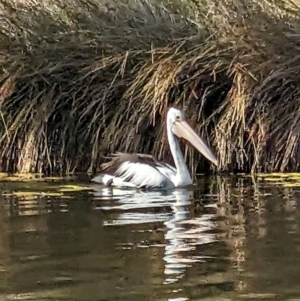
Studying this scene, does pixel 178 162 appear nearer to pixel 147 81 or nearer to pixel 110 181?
pixel 110 181

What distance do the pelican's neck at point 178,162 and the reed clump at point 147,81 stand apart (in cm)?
26

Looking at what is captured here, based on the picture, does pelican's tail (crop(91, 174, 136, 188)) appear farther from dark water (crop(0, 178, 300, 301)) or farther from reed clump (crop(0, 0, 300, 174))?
dark water (crop(0, 178, 300, 301))

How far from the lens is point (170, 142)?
40.5 feet

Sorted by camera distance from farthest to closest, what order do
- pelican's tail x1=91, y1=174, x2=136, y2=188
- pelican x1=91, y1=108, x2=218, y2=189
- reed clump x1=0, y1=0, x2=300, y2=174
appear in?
reed clump x1=0, y1=0, x2=300, y2=174 < pelican's tail x1=91, y1=174, x2=136, y2=188 < pelican x1=91, y1=108, x2=218, y2=189

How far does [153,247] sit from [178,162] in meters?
4.46

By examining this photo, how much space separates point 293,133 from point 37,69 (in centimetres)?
306

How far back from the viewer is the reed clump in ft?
39.6

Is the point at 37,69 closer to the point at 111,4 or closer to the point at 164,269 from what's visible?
the point at 111,4

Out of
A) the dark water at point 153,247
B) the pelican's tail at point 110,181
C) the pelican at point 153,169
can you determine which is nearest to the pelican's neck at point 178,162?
the pelican at point 153,169

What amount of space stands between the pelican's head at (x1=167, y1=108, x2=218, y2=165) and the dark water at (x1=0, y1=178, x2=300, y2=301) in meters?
1.11

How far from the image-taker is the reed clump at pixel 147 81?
39.6 feet

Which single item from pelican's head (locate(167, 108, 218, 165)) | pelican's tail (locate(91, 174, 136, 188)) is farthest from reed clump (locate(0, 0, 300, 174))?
pelican's tail (locate(91, 174, 136, 188))

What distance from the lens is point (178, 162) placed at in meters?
11.9

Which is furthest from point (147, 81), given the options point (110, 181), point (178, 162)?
point (110, 181)
